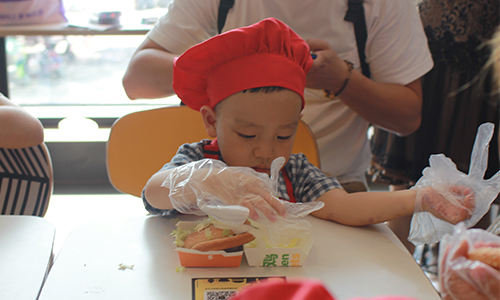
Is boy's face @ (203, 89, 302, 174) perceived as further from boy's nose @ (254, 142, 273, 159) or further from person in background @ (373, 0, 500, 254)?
person in background @ (373, 0, 500, 254)

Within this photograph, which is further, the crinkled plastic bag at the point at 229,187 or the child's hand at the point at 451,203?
the child's hand at the point at 451,203

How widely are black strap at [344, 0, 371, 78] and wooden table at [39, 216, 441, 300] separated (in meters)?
0.63

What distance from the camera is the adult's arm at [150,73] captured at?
1181mm

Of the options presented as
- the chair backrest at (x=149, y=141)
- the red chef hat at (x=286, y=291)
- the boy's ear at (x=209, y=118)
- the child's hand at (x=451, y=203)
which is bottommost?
the chair backrest at (x=149, y=141)

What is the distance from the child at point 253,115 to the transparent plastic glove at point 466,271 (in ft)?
1.05

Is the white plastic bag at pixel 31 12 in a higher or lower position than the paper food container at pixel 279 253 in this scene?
higher

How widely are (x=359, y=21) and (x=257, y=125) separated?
60 centimetres

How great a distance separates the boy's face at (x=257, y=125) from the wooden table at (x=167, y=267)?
7.8 inches

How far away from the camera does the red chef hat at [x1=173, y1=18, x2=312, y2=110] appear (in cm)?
80

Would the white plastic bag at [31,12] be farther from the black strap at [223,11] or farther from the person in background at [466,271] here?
the person in background at [466,271]

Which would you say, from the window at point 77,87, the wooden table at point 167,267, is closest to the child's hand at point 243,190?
the wooden table at point 167,267

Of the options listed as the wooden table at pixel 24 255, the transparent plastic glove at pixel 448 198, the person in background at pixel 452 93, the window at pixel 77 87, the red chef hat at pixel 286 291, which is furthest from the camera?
the window at pixel 77 87

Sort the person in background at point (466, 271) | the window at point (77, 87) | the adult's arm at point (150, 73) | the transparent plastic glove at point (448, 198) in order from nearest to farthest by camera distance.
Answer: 1. the person in background at point (466, 271)
2. the transparent plastic glove at point (448, 198)
3. the adult's arm at point (150, 73)
4. the window at point (77, 87)

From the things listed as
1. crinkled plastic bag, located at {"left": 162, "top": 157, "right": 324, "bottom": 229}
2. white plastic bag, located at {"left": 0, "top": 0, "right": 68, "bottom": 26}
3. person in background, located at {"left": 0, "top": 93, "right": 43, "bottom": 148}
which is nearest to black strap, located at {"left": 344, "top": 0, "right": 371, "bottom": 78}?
crinkled plastic bag, located at {"left": 162, "top": 157, "right": 324, "bottom": 229}
